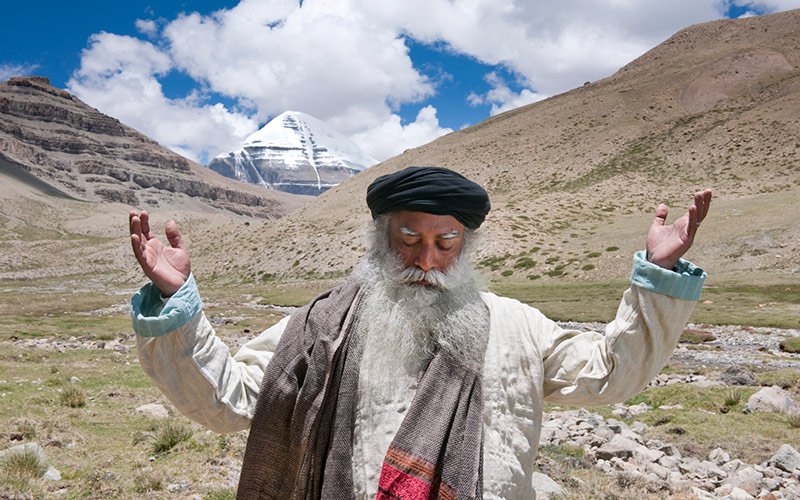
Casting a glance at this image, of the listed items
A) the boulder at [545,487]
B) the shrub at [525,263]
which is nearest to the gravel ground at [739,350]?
the boulder at [545,487]

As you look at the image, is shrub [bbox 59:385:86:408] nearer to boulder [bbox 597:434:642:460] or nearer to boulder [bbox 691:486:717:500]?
boulder [bbox 597:434:642:460]

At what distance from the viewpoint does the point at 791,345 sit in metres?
12.5

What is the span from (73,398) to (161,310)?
25.5ft

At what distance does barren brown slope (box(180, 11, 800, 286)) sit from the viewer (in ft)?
94.8

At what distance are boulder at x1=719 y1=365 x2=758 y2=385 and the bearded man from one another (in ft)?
28.7

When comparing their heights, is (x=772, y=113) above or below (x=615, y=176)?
above

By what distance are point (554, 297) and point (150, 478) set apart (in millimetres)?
19194

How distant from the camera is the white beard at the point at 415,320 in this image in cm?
208

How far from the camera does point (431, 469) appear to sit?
6.07ft

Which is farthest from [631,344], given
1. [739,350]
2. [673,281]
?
[739,350]

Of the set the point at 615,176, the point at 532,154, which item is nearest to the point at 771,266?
the point at 615,176

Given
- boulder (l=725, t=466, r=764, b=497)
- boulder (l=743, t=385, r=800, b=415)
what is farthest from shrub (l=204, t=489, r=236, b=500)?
boulder (l=743, t=385, r=800, b=415)

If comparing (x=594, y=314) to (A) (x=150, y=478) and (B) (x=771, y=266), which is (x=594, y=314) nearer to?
(B) (x=771, y=266)

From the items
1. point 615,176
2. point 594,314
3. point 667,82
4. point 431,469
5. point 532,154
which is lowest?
point 594,314
